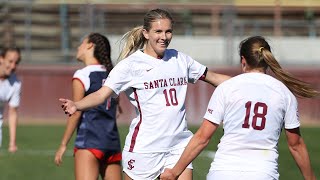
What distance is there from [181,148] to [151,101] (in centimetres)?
50

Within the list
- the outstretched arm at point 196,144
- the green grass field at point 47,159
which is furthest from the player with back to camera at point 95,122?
the green grass field at point 47,159

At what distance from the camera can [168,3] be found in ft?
82.5

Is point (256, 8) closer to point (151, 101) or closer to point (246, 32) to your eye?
point (246, 32)

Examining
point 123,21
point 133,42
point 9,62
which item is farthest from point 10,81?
point 123,21

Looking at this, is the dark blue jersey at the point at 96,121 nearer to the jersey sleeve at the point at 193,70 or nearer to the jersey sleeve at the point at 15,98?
the jersey sleeve at the point at 193,70

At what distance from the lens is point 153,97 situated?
7.72 metres

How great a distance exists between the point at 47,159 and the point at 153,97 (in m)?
7.44

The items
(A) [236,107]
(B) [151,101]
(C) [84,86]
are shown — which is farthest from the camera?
(C) [84,86]

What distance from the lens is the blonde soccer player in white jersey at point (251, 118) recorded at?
21.4ft

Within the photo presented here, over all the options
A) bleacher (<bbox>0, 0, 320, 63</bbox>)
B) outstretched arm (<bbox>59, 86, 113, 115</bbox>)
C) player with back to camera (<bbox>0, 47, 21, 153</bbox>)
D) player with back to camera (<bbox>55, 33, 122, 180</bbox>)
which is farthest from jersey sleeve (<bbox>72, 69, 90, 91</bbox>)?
bleacher (<bbox>0, 0, 320, 63</bbox>)

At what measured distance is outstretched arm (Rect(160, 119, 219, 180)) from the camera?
6.73 m

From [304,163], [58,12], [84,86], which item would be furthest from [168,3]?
[304,163]

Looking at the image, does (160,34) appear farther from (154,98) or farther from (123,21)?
(123,21)

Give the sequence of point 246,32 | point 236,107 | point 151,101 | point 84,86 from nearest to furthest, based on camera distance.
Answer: point 236,107, point 151,101, point 84,86, point 246,32
